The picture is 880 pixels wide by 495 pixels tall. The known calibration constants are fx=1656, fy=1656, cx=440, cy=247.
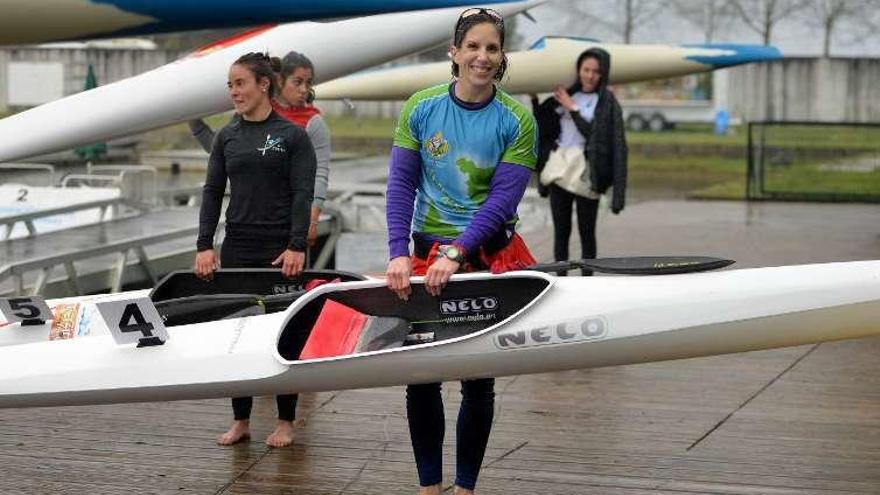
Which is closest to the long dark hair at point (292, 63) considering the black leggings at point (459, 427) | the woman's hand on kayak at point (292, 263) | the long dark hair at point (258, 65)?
the long dark hair at point (258, 65)

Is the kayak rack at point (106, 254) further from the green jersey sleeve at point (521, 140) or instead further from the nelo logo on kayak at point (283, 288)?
the green jersey sleeve at point (521, 140)

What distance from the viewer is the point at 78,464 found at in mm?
6457

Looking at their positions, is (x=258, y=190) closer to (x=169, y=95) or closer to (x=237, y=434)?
(x=169, y=95)

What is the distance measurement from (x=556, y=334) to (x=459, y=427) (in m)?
0.46

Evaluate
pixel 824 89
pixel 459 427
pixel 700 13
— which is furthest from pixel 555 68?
pixel 700 13

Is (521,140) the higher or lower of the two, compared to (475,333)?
higher

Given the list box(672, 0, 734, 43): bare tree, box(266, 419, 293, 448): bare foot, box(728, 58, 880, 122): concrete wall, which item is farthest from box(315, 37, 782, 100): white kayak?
box(672, 0, 734, 43): bare tree

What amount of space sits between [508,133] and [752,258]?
370 inches

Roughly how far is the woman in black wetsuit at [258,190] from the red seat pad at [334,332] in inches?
41.1

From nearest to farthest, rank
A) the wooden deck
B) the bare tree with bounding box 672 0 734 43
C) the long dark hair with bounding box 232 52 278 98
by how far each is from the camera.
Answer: the wooden deck
the long dark hair with bounding box 232 52 278 98
the bare tree with bounding box 672 0 734 43

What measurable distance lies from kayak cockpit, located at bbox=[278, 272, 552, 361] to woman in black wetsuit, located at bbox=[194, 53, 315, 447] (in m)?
0.96

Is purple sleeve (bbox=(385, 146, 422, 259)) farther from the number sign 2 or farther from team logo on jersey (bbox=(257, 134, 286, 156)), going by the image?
team logo on jersey (bbox=(257, 134, 286, 156))

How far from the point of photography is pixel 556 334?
18.1ft

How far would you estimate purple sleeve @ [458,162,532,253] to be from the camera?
5398 millimetres
